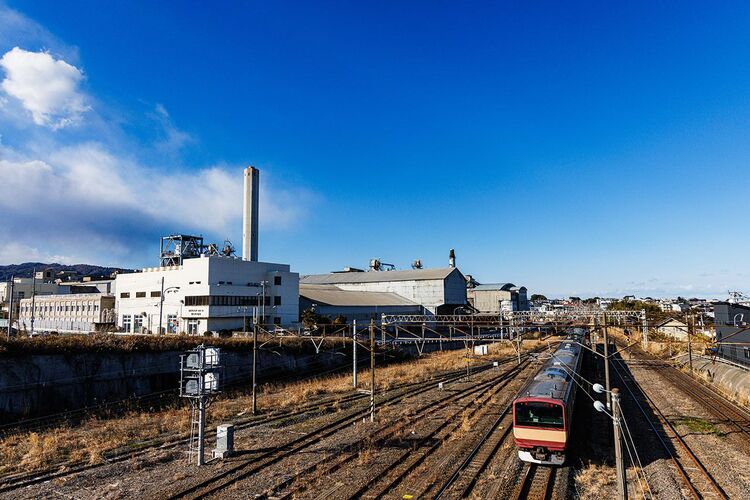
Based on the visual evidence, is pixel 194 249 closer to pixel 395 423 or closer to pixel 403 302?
pixel 403 302

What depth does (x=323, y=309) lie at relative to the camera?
63.0 m

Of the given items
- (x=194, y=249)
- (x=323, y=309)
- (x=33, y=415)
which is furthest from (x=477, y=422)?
(x=194, y=249)

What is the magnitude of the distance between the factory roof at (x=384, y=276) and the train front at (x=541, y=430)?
60900mm

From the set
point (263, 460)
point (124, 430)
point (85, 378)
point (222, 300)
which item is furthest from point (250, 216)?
point (263, 460)

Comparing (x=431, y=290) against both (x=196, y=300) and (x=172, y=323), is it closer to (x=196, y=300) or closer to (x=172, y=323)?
(x=196, y=300)

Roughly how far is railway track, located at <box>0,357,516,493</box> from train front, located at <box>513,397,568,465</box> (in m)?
13.2

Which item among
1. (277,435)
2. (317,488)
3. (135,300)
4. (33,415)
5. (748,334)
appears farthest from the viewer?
(135,300)

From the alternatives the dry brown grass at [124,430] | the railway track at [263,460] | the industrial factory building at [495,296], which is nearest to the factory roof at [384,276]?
the industrial factory building at [495,296]

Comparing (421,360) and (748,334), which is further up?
(748,334)

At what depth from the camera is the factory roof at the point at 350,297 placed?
6656cm

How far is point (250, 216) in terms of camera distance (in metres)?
58.4

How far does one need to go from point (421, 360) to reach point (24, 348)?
39714mm

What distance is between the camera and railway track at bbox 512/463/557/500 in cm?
1395

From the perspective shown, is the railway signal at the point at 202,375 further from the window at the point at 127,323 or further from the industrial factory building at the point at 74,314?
the window at the point at 127,323
